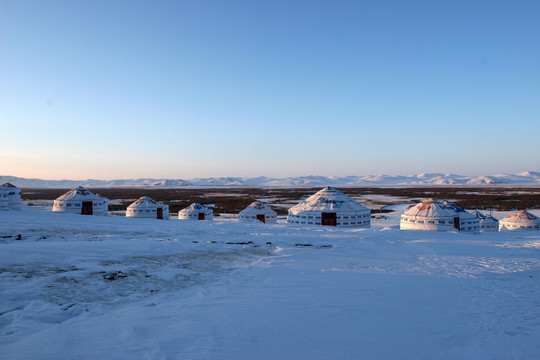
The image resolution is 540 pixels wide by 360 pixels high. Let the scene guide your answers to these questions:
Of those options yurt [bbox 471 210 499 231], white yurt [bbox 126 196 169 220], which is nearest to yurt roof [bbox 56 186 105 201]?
white yurt [bbox 126 196 169 220]

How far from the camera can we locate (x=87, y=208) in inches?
901

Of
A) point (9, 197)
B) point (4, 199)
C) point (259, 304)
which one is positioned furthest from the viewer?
point (9, 197)

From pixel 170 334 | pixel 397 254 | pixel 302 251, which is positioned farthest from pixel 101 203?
pixel 170 334

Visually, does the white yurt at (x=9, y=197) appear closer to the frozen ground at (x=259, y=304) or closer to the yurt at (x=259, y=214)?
the frozen ground at (x=259, y=304)

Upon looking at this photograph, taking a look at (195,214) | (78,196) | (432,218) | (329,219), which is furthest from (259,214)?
(78,196)

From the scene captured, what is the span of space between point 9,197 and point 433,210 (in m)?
22.1

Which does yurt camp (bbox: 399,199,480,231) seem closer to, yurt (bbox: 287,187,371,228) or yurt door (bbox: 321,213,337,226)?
Answer: yurt (bbox: 287,187,371,228)

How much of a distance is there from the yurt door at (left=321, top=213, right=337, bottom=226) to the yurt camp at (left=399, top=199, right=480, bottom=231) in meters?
4.02

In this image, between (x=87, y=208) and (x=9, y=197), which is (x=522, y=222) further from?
(x=9, y=197)

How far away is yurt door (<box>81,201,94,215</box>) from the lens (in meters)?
22.7

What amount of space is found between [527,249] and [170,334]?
11387 millimetres

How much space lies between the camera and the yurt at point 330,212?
18.8 meters

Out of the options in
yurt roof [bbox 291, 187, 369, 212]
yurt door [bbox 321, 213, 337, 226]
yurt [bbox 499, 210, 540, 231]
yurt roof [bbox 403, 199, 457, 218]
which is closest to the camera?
yurt roof [bbox 403, 199, 457, 218]

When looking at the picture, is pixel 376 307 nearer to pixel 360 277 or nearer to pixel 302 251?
pixel 360 277
